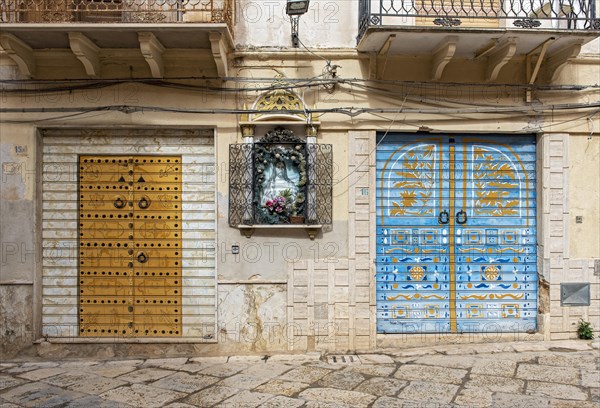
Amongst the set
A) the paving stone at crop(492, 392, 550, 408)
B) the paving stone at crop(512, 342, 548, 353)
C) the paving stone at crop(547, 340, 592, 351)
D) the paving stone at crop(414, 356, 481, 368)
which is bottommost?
the paving stone at crop(492, 392, 550, 408)

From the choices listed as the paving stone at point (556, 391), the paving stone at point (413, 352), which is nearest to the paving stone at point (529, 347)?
the paving stone at point (413, 352)

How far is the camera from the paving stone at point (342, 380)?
5.72 meters

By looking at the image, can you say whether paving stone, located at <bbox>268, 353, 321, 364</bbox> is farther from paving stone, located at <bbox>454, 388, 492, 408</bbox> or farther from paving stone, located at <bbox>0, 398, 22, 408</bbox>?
paving stone, located at <bbox>0, 398, 22, 408</bbox>

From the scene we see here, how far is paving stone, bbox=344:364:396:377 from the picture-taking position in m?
6.11

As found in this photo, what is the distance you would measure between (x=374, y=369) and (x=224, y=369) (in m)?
1.85

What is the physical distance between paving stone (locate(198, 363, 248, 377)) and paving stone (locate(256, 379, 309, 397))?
2.08 feet

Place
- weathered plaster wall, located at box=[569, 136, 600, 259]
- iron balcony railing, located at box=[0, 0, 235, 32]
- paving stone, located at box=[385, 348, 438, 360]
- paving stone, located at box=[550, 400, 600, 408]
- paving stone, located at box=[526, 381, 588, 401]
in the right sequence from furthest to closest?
weathered plaster wall, located at box=[569, 136, 600, 259] < paving stone, located at box=[385, 348, 438, 360] < iron balcony railing, located at box=[0, 0, 235, 32] < paving stone, located at box=[526, 381, 588, 401] < paving stone, located at box=[550, 400, 600, 408]

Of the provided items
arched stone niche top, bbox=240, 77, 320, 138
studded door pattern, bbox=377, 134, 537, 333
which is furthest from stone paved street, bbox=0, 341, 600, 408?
arched stone niche top, bbox=240, 77, 320, 138

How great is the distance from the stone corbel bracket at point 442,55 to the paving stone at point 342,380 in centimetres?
404

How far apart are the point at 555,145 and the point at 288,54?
394cm

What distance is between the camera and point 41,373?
20.7 ft

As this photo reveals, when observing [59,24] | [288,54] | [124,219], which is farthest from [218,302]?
[59,24]

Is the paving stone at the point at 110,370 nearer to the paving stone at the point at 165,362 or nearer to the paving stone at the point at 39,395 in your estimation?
the paving stone at the point at 165,362

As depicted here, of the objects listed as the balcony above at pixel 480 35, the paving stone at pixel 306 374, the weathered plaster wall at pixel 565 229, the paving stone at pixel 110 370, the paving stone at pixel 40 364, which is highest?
the balcony above at pixel 480 35
